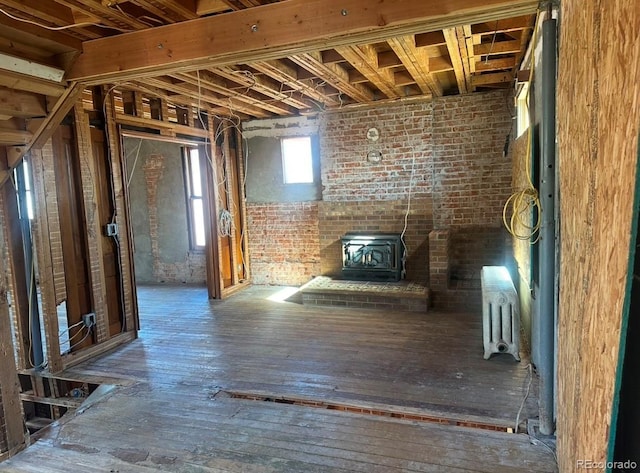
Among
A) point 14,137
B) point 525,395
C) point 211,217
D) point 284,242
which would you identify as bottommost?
point 525,395

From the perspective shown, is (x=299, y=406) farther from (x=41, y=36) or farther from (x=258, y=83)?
(x=258, y=83)

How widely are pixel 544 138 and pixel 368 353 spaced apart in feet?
8.22

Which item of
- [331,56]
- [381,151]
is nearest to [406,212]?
[381,151]

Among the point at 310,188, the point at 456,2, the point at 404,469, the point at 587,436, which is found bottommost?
the point at 404,469

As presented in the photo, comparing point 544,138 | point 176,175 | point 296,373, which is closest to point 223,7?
point 544,138

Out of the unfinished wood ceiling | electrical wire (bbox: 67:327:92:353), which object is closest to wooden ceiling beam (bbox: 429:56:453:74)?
the unfinished wood ceiling

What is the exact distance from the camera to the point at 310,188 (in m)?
6.78

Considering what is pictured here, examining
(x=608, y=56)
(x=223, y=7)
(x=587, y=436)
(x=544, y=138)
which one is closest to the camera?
(x=608, y=56)

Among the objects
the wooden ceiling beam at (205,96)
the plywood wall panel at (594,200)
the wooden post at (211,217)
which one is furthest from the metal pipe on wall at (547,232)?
the wooden post at (211,217)

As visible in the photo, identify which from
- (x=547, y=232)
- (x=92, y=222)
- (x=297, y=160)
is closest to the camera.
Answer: (x=547, y=232)

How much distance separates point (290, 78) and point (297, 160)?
7.76 ft

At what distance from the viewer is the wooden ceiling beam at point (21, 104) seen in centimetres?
301

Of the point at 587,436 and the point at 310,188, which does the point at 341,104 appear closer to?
the point at 310,188

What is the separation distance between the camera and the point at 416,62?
4109 mm
